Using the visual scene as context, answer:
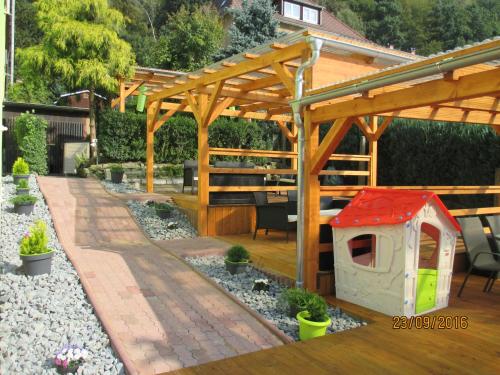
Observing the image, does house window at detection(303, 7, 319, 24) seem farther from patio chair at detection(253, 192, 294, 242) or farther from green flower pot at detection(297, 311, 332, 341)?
green flower pot at detection(297, 311, 332, 341)

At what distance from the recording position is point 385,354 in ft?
Result: 10.7

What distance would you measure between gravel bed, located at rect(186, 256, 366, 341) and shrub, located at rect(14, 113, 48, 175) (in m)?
8.94

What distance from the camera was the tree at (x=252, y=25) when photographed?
17219 millimetres

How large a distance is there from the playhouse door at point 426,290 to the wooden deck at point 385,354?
37 cm

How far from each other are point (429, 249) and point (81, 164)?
1193 centimetres

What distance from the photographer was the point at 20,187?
8836 millimetres

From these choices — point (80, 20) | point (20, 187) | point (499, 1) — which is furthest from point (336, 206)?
point (499, 1)

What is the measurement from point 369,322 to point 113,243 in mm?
4366

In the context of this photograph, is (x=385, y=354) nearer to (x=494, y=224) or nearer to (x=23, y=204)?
(x=494, y=224)

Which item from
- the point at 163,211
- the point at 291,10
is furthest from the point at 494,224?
the point at 291,10

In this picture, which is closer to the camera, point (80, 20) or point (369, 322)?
point (369, 322)

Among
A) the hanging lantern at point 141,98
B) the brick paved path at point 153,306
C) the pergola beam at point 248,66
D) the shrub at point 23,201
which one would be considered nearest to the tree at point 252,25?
the hanging lantern at point 141,98

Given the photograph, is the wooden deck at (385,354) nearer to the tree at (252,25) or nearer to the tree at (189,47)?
the tree at (252,25)

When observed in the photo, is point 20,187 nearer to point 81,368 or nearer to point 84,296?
point 84,296
